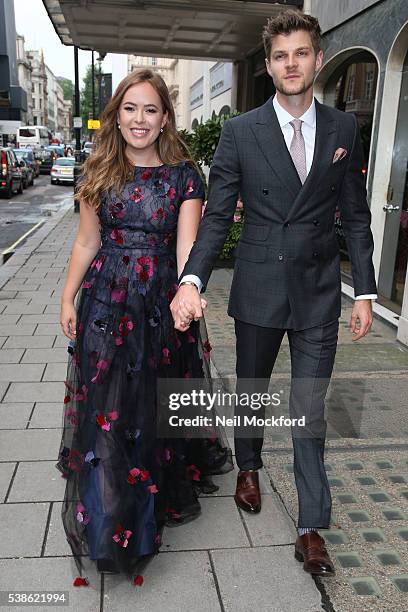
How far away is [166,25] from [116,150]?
1039 cm

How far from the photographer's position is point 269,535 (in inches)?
110

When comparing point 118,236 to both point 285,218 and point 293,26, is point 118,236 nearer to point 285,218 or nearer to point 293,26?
point 285,218

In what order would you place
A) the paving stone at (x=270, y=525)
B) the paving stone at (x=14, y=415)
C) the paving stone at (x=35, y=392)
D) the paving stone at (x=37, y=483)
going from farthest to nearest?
the paving stone at (x=35, y=392) → the paving stone at (x=14, y=415) → the paving stone at (x=37, y=483) → the paving stone at (x=270, y=525)

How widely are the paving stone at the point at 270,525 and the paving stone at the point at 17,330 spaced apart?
365 cm

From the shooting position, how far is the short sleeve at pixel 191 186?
8.54ft

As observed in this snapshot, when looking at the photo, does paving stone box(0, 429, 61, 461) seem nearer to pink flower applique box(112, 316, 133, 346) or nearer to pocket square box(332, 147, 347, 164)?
pink flower applique box(112, 316, 133, 346)

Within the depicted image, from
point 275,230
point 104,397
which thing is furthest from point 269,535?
point 275,230

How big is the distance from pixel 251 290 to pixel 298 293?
0.69 ft

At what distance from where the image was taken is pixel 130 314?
8.36 ft

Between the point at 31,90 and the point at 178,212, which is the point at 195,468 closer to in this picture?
the point at 178,212

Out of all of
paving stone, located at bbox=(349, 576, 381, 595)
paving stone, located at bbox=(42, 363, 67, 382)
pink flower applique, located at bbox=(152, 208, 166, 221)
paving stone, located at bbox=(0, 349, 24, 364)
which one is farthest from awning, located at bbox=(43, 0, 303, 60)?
paving stone, located at bbox=(349, 576, 381, 595)

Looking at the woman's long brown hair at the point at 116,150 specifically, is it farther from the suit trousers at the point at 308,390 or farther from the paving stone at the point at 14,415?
the paving stone at the point at 14,415

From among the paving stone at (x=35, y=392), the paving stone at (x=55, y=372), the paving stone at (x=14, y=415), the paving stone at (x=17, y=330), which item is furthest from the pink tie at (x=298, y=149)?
the paving stone at (x=17, y=330)

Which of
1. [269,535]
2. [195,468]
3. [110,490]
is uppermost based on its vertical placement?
[110,490]
